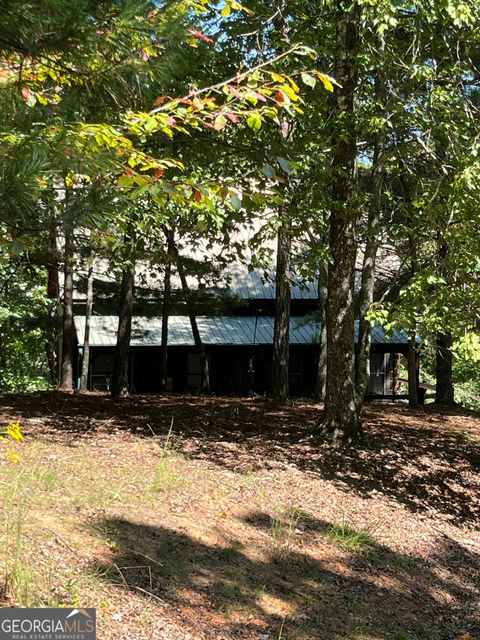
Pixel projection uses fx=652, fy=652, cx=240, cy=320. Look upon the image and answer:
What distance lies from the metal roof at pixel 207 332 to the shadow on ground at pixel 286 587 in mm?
16516

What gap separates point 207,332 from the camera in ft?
79.4

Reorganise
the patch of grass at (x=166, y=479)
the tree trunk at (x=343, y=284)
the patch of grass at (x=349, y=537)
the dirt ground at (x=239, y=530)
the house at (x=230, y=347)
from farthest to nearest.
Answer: the house at (x=230, y=347), the tree trunk at (x=343, y=284), the patch of grass at (x=166, y=479), the patch of grass at (x=349, y=537), the dirt ground at (x=239, y=530)

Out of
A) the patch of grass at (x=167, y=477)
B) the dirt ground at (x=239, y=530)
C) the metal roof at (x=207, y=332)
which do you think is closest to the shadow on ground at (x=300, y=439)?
the dirt ground at (x=239, y=530)

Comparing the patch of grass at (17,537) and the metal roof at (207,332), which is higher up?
the metal roof at (207,332)

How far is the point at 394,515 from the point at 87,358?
51.0ft

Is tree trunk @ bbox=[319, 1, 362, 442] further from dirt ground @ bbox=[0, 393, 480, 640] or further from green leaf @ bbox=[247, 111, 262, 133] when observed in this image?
green leaf @ bbox=[247, 111, 262, 133]

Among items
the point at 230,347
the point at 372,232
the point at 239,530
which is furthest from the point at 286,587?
the point at 230,347

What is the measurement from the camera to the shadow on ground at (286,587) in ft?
14.8

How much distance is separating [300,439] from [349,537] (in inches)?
125

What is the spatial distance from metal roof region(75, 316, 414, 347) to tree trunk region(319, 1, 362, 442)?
13121 mm

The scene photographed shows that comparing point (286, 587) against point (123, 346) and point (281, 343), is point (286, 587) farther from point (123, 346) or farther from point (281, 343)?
point (123, 346)

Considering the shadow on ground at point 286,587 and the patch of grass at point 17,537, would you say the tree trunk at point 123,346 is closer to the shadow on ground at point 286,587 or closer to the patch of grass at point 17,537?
the patch of grass at point 17,537

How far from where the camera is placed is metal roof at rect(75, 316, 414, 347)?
23.3 meters

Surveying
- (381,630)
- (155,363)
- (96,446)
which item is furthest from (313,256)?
(155,363)
